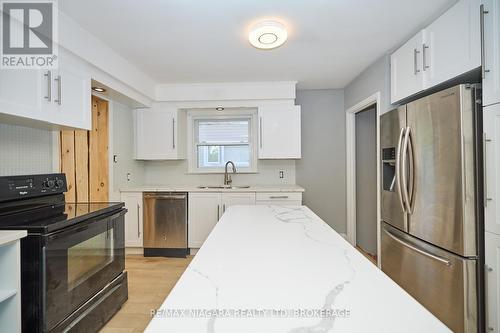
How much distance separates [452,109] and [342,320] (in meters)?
1.62

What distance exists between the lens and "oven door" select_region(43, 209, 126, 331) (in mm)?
1338

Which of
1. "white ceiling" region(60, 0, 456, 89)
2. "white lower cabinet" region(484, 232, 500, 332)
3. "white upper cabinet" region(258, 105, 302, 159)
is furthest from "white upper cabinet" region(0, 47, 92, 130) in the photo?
"white lower cabinet" region(484, 232, 500, 332)

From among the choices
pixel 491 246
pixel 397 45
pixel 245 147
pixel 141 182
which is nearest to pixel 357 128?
pixel 397 45

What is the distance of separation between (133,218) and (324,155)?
2.88 m

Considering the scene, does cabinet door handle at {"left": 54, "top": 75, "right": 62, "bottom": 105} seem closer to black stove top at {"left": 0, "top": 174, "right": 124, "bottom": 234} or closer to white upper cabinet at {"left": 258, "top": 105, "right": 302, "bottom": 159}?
black stove top at {"left": 0, "top": 174, "right": 124, "bottom": 234}

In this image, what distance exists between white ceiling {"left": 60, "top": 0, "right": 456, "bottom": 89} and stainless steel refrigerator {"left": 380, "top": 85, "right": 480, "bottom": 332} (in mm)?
718

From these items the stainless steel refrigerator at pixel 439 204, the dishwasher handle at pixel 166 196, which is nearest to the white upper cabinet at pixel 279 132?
the dishwasher handle at pixel 166 196

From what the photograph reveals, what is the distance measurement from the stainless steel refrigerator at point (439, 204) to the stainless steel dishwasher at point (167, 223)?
2428mm

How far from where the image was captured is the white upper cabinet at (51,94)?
57.4 inches

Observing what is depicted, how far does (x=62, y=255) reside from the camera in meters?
1.41

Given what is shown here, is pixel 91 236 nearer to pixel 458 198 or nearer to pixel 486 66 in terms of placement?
pixel 458 198

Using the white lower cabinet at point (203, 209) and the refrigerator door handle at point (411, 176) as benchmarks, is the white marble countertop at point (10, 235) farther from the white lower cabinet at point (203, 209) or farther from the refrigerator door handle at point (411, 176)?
the refrigerator door handle at point (411, 176)

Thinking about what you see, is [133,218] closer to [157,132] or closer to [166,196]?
[166,196]

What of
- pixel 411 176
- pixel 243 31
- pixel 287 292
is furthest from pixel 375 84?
pixel 287 292
